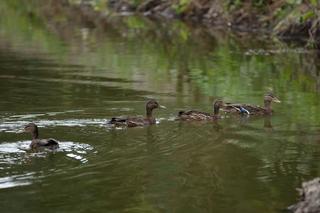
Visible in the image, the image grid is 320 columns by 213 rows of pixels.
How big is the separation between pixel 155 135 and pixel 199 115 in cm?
188

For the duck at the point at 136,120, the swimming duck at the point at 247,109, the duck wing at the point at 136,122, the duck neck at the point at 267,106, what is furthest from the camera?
the duck neck at the point at 267,106

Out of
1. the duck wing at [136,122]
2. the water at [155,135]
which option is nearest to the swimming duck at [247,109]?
the water at [155,135]

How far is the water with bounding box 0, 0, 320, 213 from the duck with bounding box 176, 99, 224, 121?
0.23 m

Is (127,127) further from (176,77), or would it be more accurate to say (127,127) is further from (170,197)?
(176,77)

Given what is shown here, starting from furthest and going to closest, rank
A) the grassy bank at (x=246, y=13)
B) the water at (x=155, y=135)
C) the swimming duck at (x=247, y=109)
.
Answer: the grassy bank at (x=246, y=13) → the swimming duck at (x=247, y=109) → the water at (x=155, y=135)

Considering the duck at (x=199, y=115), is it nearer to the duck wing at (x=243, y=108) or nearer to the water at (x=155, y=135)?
the water at (x=155, y=135)

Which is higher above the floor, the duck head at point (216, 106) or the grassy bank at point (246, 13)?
the grassy bank at point (246, 13)

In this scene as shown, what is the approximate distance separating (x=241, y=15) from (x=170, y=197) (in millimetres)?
36002

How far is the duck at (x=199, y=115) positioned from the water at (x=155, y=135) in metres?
0.23

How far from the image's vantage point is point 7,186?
39.1 ft

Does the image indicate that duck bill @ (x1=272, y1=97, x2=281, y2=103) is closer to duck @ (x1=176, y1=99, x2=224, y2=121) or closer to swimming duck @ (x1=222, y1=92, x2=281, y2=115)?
swimming duck @ (x1=222, y1=92, x2=281, y2=115)

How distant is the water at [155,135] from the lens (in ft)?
38.2

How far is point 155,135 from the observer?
15727 mm

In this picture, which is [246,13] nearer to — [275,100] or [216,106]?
[275,100]
